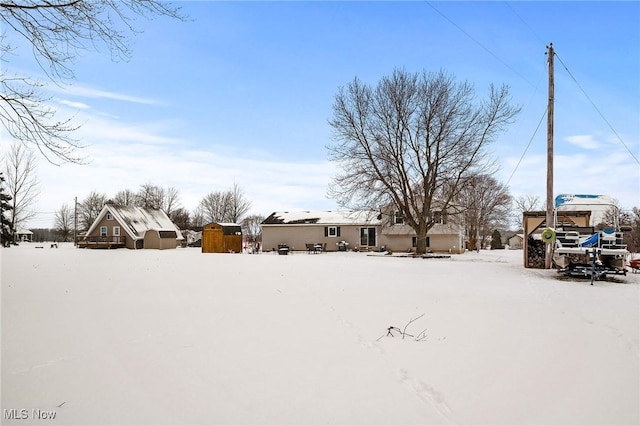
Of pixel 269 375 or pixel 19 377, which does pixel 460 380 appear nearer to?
pixel 269 375

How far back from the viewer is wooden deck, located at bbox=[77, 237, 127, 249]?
3831 cm

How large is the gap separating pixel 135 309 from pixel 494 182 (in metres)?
48.0

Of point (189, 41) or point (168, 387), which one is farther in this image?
point (189, 41)

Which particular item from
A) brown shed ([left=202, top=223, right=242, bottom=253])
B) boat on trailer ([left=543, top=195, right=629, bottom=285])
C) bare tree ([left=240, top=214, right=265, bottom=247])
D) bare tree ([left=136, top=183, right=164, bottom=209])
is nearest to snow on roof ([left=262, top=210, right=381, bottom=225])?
brown shed ([left=202, top=223, right=242, bottom=253])

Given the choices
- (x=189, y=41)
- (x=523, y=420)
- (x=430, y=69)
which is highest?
(x=430, y=69)

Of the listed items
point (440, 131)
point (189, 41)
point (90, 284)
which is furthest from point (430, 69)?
point (90, 284)

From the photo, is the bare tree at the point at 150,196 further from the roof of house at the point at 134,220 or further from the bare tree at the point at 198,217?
the roof of house at the point at 134,220

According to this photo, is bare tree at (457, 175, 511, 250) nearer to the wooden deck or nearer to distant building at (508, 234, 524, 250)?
distant building at (508, 234, 524, 250)

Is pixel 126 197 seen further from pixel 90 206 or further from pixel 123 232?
pixel 123 232

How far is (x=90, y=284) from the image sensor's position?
→ 9281 mm

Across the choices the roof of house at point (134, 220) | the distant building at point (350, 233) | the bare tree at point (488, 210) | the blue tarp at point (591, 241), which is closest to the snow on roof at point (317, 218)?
the distant building at point (350, 233)

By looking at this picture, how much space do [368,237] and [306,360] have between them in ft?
111

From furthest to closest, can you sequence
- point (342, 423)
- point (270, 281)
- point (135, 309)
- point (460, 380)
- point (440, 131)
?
point (440, 131) → point (270, 281) → point (135, 309) → point (460, 380) → point (342, 423)

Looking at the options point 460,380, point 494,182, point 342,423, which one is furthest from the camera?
point 494,182
